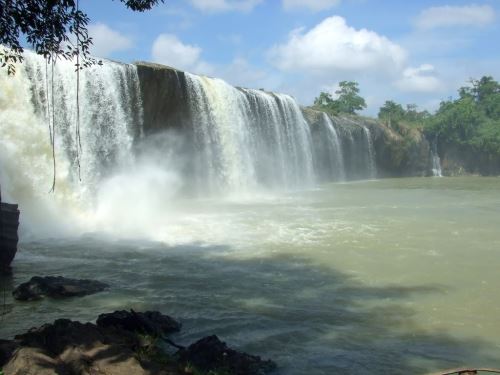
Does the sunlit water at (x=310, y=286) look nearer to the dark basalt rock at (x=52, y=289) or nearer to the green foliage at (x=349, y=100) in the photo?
the dark basalt rock at (x=52, y=289)

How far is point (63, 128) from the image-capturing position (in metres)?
14.8

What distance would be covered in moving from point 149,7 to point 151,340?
3.31m

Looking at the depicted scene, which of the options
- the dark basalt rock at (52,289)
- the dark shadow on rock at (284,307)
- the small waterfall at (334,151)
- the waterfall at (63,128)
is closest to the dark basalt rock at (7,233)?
the dark shadow on rock at (284,307)

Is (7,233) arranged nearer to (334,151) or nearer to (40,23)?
(40,23)

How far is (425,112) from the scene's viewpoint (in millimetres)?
56375

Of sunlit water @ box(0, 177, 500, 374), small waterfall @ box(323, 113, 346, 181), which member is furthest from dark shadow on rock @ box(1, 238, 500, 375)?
small waterfall @ box(323, 113, 346, 181)

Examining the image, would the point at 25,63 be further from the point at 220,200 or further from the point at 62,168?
the point at 220,200

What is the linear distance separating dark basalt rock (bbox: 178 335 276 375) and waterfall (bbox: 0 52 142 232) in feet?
28.8

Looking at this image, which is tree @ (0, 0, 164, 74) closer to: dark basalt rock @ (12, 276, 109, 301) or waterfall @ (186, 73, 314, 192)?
dark basalt rock @ (12, 276, 109, 301)

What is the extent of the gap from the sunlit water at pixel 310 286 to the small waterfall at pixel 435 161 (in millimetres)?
28826

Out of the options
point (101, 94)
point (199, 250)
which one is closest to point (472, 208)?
point (199, 250)

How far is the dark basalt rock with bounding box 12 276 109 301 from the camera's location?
6.62 metres

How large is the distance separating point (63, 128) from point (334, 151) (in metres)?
20.3

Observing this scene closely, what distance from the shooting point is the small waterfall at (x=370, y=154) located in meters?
35.6
